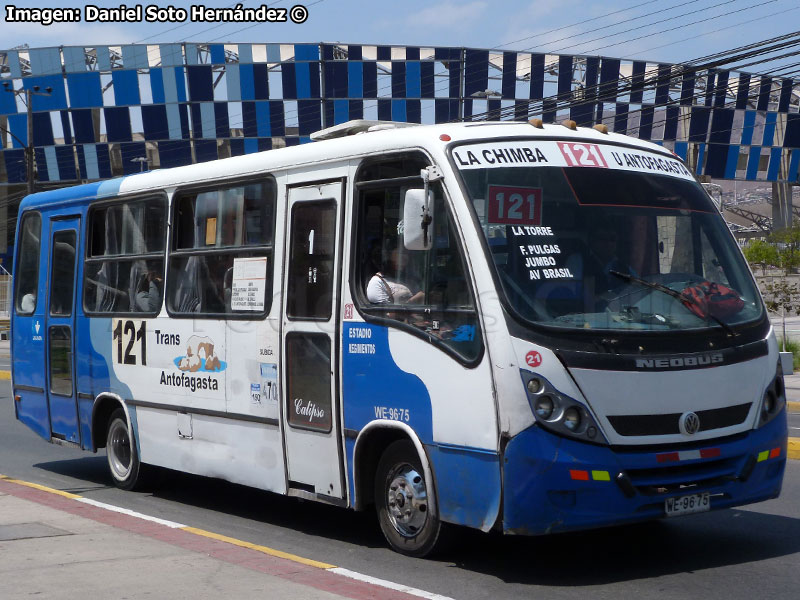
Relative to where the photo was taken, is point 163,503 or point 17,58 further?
point 17,58

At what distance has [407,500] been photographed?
722 centimetres

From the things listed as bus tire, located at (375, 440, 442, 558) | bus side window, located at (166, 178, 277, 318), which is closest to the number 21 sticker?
bus tire, located at (375, 440, 442, 558)

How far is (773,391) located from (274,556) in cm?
338

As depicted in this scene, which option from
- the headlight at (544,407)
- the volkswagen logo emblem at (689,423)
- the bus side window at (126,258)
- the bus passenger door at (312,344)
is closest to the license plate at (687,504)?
the volkswagen logo emblem at (689,423)

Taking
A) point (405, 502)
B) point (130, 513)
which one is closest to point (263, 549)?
point (405, 502)

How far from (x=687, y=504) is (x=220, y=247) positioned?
439 centimetres

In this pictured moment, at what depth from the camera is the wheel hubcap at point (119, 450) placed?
1071 cm

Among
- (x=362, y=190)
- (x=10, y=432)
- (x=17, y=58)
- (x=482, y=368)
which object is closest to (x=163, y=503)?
(x=362, y=190)

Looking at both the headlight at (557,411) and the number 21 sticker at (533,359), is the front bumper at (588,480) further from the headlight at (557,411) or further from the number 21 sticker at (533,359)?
the number 21 sticker at (533,359)

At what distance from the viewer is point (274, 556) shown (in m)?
7.33

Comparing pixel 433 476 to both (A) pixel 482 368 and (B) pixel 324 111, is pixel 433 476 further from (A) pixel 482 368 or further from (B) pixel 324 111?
(B) pixel 324 111

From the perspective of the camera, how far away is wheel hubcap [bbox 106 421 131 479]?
1071 centimetres

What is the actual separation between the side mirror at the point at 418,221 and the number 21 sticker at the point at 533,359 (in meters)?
1.01

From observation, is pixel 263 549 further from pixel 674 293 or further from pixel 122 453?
pixel 122 453
